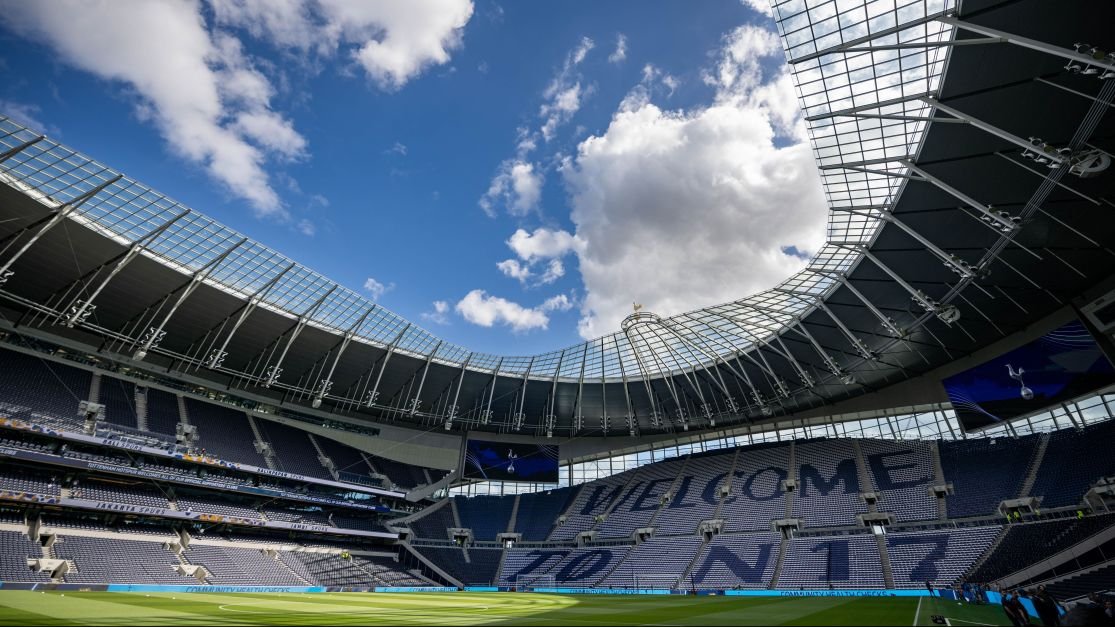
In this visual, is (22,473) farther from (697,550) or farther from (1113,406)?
(1113,406)

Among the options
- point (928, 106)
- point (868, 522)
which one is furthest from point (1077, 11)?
point (868, 522)

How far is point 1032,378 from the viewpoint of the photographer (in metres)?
38.3

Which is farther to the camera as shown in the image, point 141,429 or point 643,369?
point 643,369

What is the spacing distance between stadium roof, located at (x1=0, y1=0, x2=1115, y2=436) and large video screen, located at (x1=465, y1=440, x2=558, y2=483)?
277 centimetres

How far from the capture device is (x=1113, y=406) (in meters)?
37.4

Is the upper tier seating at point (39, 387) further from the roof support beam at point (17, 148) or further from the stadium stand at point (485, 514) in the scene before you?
the stadium stand at point (485, 514)

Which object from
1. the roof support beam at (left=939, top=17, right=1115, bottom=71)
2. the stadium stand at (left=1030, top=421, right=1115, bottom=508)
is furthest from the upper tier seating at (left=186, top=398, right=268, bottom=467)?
the stadium stand at (left=1030, top=421, right=1115, bottom=508)

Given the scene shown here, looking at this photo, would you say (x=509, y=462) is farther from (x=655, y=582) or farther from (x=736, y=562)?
(x=736, y=562)

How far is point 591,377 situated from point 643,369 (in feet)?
20.2

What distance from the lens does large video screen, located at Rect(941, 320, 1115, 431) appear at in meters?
35.0

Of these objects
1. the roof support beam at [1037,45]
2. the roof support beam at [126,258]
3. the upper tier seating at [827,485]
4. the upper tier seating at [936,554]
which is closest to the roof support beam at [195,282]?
the roof support beam at [126,258]

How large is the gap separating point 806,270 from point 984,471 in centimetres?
2412

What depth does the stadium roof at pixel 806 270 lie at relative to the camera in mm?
21219

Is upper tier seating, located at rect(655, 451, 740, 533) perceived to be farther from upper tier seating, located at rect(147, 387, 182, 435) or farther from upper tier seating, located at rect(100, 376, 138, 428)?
upper tier seating, located at rect(100, 376, 138, 428)
